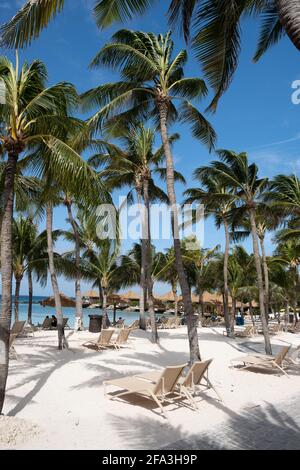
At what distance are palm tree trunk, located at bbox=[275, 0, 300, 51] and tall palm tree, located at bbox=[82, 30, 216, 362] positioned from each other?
6.77m

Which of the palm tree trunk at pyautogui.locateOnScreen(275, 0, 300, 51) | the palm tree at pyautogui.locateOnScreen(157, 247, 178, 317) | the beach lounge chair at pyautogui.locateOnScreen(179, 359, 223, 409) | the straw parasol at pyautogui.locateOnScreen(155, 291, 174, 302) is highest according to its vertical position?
the palm tree trunk at pyautogui.locateOnScreen(275, 0, 300, 51)

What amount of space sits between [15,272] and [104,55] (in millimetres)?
13554

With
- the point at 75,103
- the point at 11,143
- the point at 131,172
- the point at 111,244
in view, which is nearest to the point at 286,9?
the point at 11,143

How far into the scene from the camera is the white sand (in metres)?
5.21

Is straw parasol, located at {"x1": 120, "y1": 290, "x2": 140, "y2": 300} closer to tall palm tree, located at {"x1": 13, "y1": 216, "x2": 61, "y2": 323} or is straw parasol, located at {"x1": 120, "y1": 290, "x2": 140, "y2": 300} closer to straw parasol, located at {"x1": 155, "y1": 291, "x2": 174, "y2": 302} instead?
straw parasol, located at {"x1": 155, "y1": 291, "x2": 174, "y2": 302}

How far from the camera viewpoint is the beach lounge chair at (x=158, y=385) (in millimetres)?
6629

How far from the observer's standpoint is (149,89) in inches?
480

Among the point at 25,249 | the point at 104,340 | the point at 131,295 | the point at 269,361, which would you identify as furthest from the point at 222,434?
the point at 131,295

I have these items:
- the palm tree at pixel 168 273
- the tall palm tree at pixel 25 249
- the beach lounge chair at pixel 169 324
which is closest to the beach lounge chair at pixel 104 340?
the tall palm tree at pixel 25 249

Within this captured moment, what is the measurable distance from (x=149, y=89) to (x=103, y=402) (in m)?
9.24

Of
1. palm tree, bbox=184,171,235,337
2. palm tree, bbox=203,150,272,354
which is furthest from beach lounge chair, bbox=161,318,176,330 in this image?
palm tree, bbox=203,150,272,354

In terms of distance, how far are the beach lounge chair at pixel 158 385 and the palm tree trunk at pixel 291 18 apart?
17.2 ft

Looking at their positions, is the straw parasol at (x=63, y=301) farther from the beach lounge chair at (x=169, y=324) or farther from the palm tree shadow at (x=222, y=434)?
the palm tree shadow at (x=222, y=434)

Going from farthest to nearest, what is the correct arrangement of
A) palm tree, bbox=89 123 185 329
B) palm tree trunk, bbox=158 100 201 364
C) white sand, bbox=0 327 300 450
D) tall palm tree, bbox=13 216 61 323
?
tall palm tree, bbox=13 216 61 323 → palm tree, bbox=89 123 185 329 → palm tree trunk, bbox=158 100 201 364 → white sand, bbox=0 327 300 450
